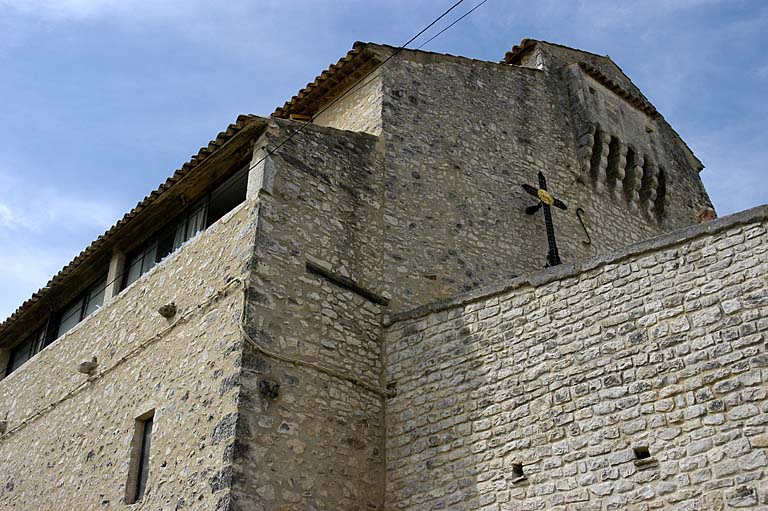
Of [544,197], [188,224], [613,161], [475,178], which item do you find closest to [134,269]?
[188,224]

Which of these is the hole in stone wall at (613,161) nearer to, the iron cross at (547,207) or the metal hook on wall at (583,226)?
the metal hook on wall at (583,226)

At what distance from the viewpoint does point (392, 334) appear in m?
9.99

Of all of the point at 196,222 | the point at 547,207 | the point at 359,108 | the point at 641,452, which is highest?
the point at 359,108

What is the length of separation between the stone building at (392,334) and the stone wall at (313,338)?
26 millimetres

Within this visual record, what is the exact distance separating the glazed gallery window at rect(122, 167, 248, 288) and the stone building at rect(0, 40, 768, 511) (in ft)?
0.14

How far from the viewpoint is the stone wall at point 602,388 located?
722 cm

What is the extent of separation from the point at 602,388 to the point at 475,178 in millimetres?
4862

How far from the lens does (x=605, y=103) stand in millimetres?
14938

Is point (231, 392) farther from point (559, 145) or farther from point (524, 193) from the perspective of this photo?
point (559, 145)

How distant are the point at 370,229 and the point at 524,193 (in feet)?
10.1

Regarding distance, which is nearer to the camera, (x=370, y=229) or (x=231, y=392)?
(x=231, y=392)

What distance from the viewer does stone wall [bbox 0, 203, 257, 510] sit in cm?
855

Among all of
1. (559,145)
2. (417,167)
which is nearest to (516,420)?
(417,167)

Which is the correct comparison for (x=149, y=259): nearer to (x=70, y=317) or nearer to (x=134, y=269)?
(x=134, y=269)
